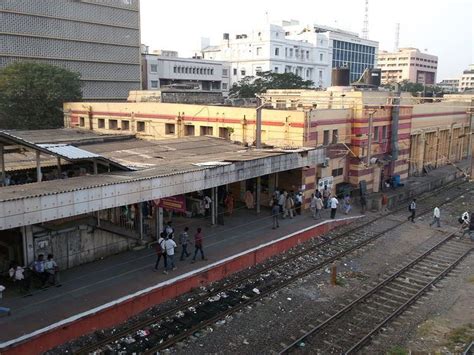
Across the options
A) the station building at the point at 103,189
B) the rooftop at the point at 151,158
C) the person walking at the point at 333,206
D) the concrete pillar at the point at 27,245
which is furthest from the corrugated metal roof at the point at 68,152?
the person walking at the point at 333,206

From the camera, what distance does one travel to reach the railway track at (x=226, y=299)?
498 inches

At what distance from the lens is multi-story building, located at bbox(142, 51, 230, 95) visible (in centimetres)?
8250

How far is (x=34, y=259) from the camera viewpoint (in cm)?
1454

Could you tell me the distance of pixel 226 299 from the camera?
1555cm

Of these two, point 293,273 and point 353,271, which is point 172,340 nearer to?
point 293,273

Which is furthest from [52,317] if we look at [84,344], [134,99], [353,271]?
[134,99]

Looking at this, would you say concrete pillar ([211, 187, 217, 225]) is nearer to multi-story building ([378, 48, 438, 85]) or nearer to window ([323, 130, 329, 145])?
window ([323, 130, 329, 145])

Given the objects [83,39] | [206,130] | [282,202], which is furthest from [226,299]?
[83,39]

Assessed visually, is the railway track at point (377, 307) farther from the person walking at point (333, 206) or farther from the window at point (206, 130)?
the window at point (206, 130)

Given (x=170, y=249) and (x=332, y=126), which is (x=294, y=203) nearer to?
(x=332, y=126)

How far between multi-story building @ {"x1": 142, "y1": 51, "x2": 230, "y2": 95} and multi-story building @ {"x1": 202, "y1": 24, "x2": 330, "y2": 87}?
19.3 feet

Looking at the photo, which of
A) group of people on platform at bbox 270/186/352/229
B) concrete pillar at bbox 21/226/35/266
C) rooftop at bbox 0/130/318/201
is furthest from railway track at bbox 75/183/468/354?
rooftop at bbox 0/130/318/201

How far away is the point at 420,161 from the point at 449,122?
770cm

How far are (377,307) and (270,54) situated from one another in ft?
272
